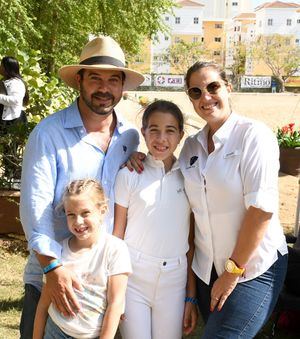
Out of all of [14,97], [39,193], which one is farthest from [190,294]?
[14,97]

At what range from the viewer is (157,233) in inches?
106

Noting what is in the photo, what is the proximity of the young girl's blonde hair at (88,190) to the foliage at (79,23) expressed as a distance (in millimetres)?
10562

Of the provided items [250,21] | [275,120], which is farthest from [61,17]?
[250,21]

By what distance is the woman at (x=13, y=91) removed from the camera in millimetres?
7281

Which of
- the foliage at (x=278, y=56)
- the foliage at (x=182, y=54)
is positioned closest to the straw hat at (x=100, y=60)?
the foliage at (x=278, y=56)

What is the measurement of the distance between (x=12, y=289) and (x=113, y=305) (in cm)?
279

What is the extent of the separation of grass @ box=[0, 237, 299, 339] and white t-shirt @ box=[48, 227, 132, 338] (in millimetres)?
1784

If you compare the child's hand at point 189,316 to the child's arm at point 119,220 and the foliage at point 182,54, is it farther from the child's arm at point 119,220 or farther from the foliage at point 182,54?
the foliage at point 182,54

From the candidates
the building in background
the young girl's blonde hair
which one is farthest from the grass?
the building in background

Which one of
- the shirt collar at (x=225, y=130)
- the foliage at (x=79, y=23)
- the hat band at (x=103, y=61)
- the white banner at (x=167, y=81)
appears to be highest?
the white banner at (x=167, y=81)

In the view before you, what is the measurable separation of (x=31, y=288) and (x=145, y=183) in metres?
0.82

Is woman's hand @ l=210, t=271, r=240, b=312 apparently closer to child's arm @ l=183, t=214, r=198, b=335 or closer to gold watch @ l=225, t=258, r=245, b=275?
gold watch @ l=225, t=258, r=245, b=275

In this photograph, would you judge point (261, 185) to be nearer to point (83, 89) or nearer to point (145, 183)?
point (145, 183)

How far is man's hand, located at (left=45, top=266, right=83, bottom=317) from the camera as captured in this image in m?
2.51
